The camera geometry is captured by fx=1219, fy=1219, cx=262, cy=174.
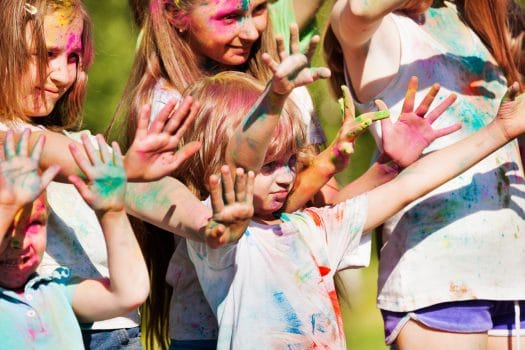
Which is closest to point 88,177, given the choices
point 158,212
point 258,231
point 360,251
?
point 158,212

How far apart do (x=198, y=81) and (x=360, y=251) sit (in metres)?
0.61

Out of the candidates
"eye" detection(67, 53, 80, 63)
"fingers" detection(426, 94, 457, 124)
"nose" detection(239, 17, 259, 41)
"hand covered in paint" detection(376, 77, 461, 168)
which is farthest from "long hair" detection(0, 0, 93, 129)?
"fingers" detection(426, 94, 457, 124)

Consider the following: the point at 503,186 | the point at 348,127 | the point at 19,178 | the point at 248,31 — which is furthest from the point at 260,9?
the point at 19,178

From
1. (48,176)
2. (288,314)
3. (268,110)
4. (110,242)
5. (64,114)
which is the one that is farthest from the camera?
(64,114)

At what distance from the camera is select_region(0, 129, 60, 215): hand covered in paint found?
8.22ft

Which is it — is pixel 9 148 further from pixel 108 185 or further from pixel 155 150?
pixel 155 150

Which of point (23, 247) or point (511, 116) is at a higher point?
point (511, 116)

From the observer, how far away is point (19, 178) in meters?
2.51

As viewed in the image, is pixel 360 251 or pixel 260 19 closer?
pixel 360 251

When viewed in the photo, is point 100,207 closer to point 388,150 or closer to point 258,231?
point 258,231

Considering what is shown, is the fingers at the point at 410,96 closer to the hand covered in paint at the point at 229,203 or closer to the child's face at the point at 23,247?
the hand covered in paint at the point at 229,203

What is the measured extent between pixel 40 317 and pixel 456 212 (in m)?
1.15

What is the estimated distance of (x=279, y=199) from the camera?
118 inches

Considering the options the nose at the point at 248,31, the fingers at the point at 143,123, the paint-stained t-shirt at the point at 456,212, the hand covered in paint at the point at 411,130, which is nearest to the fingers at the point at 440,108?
the hand covered in paint at the point at 411,130
